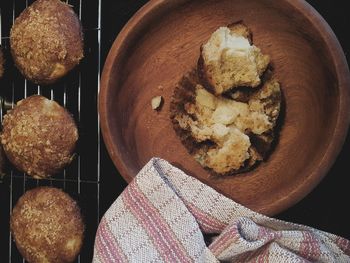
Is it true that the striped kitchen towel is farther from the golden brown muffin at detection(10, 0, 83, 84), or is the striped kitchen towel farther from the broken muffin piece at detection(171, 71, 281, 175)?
the golden brown muffin at detection(10, 0, 83, 84)

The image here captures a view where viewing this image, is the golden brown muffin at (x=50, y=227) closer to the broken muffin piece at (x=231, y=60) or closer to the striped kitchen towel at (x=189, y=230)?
the striped kitchen towel at (x=189, y=230)

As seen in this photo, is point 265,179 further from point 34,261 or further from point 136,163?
point 34,261

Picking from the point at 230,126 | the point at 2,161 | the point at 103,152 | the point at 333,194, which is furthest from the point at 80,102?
the point at 333,194

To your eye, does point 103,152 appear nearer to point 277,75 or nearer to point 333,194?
point 277,75

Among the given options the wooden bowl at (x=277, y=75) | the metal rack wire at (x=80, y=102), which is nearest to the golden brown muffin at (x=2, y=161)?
the metal rack wire at (x=80, y=102)

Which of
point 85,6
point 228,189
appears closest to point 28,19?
point 85,6

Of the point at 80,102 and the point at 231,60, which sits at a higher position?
the point at 231,60
